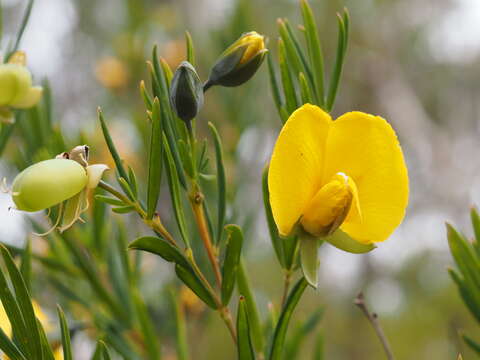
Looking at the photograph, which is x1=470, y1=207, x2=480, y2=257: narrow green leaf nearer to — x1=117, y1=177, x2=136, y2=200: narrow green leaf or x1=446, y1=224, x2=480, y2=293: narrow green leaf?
x1=446, y1=224, x2=480, y2=293: narrow green leaf

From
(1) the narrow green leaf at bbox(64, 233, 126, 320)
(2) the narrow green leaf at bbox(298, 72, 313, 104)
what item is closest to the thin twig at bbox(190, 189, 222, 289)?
(2) the narrow green leaf at bbox(298, 72, 313, 104)

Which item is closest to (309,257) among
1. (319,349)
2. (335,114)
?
(319,349)

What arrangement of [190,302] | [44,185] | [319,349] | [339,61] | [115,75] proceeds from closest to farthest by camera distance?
[44,185] < [339,61] < [319,349] < [190,302] < [115,75]

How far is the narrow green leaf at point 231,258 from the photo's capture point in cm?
41

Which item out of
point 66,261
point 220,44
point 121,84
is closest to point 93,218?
point 66,261

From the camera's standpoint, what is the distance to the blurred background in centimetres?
103

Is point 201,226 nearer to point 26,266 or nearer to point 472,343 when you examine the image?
point 26,266

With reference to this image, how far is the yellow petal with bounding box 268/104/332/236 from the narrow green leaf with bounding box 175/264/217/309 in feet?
0.25

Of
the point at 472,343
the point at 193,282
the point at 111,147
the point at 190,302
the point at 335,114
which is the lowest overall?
the point at 335,114

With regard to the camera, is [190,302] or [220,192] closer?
[220,192]

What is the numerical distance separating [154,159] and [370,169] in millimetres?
163

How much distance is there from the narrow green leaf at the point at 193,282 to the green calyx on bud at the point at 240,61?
0.14 meters

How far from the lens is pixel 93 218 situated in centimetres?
66

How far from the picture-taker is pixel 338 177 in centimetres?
40
